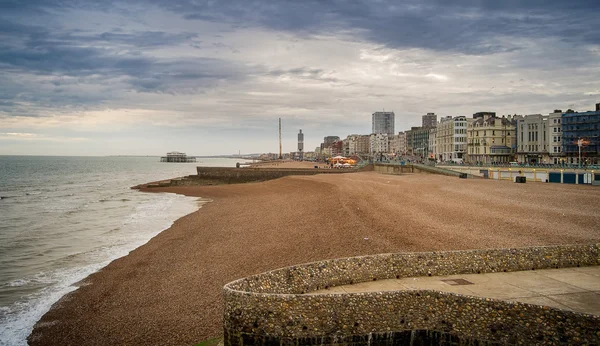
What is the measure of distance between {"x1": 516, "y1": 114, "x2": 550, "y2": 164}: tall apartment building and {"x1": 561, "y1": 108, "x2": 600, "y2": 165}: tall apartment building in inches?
168

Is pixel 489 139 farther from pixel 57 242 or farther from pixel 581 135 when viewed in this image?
pixel 57 242

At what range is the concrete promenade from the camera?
364 inches

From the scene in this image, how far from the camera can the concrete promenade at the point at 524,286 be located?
9.26 meters

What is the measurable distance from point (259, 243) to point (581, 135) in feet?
290

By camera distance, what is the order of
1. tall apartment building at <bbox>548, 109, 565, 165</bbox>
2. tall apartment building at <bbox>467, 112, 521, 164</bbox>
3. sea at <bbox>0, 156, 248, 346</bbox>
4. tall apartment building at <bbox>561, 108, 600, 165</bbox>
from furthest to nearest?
1. tall apartment building at <bbox>467, 112, 521, 164</bbox>
2. tall apartment building at <bbox>548, 109, 565, 165</bbox>
3. tall apartment building at <bbox>561, 108, 600, 165</bbox>
4. sea at <bbox>0, 156, 248, 346</bbox>

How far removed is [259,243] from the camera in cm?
2094

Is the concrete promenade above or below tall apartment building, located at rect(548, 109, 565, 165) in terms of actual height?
below

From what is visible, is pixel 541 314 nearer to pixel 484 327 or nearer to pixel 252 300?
pixel 484 327

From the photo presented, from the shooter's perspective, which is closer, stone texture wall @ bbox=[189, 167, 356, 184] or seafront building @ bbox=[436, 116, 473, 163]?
stone texture wall @ bbox=[189, 167, 356, 184]

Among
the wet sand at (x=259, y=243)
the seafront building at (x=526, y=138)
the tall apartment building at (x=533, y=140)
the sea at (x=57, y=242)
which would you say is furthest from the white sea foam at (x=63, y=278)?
the tall apartment building at (x=533, y=140)

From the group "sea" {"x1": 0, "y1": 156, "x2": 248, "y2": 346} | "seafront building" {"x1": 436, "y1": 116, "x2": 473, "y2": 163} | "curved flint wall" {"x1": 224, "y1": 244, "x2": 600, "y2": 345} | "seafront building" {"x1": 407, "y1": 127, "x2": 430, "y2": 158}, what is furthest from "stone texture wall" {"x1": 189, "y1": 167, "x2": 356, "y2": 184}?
"seafront building" {"x1": 407, "y1": 127, "x2": 430, "y2": 158}

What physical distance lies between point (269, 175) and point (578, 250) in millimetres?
65869

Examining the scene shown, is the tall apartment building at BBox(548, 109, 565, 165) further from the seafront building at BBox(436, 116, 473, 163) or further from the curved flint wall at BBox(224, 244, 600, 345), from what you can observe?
the curved flint wall at BBox(224, 244, 600, 345)

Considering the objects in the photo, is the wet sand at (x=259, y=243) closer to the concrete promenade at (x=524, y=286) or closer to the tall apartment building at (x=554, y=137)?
the concrete promenade at (x=524, y=286)
